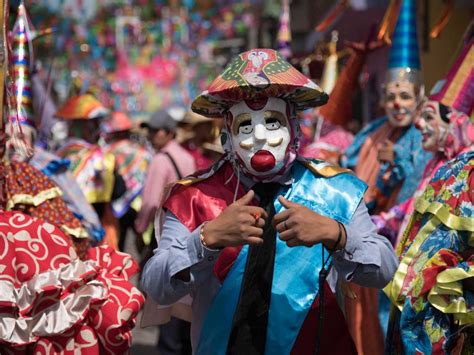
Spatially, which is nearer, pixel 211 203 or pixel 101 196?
pixel 211 203

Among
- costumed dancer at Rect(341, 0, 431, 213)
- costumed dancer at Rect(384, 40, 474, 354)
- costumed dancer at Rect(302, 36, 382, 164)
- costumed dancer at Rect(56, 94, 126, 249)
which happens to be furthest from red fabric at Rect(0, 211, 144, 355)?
costumed dancer at Rect(302, 36, 382, 164)

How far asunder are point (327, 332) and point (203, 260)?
1.83ft

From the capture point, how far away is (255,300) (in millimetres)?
3385

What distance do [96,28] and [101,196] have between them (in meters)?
32.2

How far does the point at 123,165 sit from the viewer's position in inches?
A: 394

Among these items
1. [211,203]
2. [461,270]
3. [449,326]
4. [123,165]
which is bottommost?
[123,165]

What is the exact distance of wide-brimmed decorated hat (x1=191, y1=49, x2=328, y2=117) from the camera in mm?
3414

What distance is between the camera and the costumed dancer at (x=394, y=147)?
19.4 feet

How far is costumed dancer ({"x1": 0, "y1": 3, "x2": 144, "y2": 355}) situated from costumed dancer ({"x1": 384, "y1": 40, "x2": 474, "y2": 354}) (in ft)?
3.60

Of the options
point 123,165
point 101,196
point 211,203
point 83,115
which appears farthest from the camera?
point 123,165

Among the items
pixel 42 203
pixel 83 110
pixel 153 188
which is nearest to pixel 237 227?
pixel 42 203

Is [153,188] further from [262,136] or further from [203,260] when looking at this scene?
[203,260]

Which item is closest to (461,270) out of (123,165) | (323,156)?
(323,156)

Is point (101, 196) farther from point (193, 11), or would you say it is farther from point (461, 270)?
point (193, 11)
